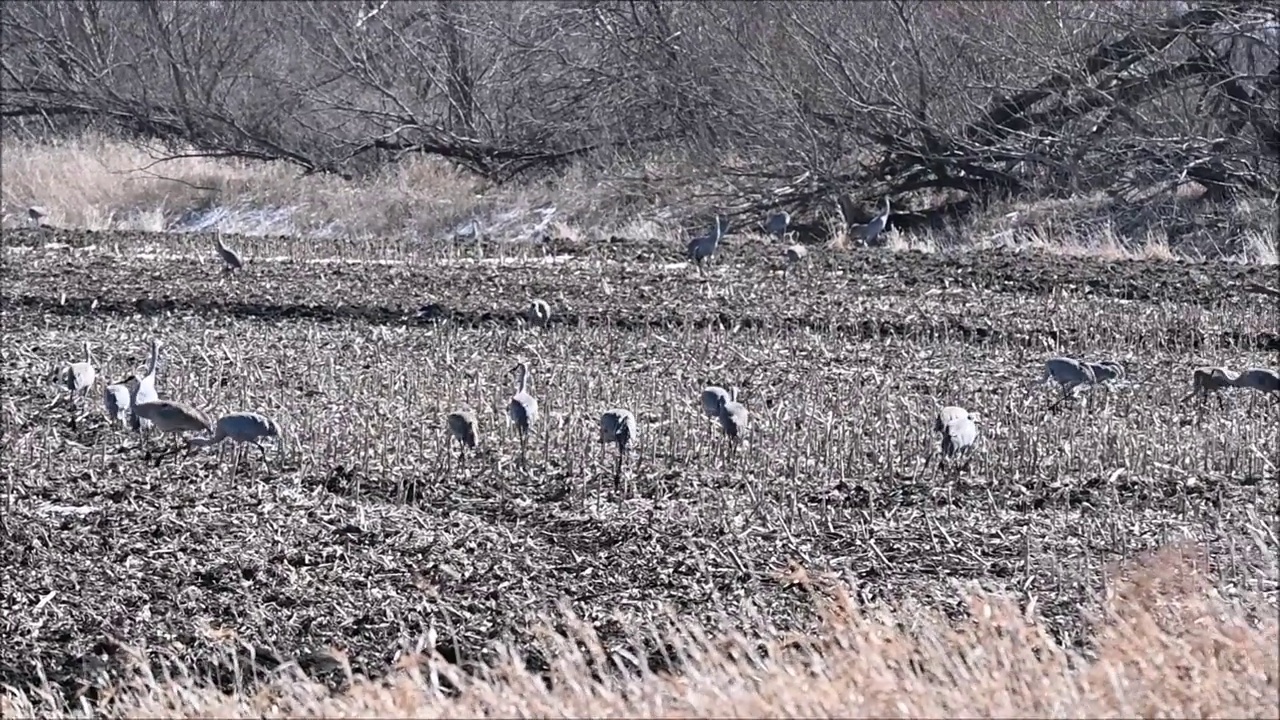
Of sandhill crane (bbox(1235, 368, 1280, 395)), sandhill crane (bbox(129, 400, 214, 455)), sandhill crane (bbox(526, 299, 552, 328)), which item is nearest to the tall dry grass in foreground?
sandhill crane (bbox(129, 400, 214, 455))

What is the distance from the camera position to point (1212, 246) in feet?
66.5

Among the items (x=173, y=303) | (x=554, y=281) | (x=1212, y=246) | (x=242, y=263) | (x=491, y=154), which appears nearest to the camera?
(x=173, y=303)

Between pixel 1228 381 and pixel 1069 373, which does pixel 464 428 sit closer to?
pixel 1069 373

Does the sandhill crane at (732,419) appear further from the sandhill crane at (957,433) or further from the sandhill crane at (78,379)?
the sandhill crane at (78,379)

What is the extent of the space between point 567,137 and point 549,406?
18.8 m

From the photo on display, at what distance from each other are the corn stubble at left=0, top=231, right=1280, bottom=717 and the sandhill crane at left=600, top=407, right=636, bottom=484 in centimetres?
10

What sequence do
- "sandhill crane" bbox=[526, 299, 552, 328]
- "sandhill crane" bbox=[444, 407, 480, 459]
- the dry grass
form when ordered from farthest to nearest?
the dry grass, "sandhill crane" bbox=[526, 299, 552, 328], "sandhill crane" bbox=[444, 407, 480, 459]

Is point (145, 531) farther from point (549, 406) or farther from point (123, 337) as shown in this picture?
point (123, 337)

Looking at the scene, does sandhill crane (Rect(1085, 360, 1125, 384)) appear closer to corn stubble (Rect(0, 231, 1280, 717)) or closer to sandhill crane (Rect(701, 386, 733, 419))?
corn stubble (Rect(0, 231, 1280, 717))

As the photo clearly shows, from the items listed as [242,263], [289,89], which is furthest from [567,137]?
[242,263]

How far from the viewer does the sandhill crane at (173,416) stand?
9094mm

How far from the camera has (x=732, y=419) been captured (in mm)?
9055

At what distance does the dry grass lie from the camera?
2067 centimetres

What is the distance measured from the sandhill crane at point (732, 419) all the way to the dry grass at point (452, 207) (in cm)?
1052
